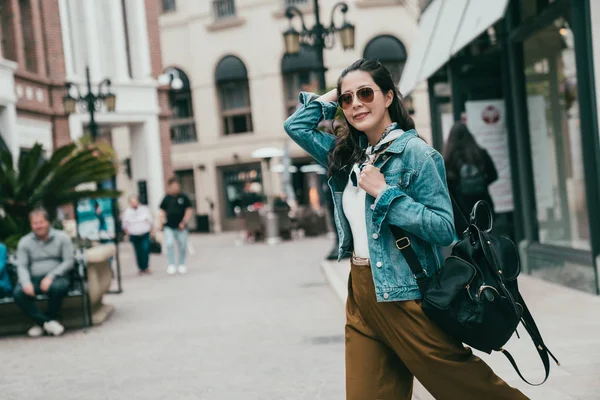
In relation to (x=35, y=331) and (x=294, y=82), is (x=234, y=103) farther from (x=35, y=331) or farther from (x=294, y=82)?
(x=35, y=331)

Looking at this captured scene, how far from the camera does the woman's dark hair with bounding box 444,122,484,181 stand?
912 cm

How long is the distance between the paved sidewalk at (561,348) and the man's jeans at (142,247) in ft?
32.5

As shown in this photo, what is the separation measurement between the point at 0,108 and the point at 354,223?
65.0 ft

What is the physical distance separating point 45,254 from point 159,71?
23.9 meters

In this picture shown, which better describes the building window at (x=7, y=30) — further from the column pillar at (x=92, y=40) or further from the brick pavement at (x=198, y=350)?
the brick pavement at (x=198, y=350)

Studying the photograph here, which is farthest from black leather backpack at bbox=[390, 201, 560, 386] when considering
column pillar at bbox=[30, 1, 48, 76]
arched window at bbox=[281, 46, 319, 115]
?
arched window at bbox=[281, 46, 319, 115]

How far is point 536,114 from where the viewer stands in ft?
34.6

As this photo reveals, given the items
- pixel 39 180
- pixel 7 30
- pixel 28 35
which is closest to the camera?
pixel 39 180

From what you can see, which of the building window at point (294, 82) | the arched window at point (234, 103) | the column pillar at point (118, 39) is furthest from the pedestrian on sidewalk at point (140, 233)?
the arched window at point (234, 103)

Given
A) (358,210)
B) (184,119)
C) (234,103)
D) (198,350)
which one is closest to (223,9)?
(234,103)

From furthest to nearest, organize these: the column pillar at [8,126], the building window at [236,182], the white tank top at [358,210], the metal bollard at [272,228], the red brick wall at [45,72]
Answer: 1. the building window at [236,182]
2. the metal bollard at [272,228]
3. the red brick wall at [45,72]
4. the column pillar at [8,126]
5. the white tank top at [358,210]

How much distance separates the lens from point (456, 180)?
30.1ft

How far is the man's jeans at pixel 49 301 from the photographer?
30.8 ft

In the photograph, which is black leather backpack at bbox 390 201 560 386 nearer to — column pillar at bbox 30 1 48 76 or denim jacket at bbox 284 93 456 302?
denim jacket at bbox 284 93 456 302
